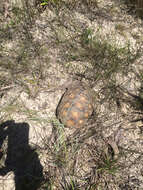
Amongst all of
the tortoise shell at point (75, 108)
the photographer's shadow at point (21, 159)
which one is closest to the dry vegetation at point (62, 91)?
the photographer's shadow at point (21, 159)

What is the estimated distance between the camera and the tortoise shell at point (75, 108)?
136 centimetres

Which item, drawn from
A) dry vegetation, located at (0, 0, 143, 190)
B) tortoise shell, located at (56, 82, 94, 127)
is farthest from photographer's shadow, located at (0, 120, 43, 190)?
tortoise shell, located at (56, 82, 94, 127)

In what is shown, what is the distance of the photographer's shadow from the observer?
137 centimetres

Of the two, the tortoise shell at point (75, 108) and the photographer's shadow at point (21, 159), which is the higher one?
the tortoise shell at point (75, 108)

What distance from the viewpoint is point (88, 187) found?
137cm

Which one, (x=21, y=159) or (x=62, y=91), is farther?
(x=62, y=91)

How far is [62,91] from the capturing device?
164cm

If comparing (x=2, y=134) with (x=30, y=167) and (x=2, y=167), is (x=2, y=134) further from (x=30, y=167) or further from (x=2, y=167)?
(x=30, y=167)

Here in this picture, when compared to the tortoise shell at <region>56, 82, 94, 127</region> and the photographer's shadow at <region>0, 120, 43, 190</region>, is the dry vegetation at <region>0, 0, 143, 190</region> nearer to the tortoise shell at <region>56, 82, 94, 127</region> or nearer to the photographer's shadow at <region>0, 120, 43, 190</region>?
Result: the photographer's shadow at <region>0, 120, 43, 190</region>

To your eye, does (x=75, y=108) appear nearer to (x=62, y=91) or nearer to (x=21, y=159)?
(x=62, y=91)

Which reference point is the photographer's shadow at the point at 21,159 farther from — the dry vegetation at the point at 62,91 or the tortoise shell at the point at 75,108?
the tortoise shell at the point at 75,108

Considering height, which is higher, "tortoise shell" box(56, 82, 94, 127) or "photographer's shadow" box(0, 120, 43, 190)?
"tortoise shell" box(56, 82, 94, 127)

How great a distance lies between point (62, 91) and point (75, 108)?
35 cm

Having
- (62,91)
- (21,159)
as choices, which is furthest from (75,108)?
(21,159)
